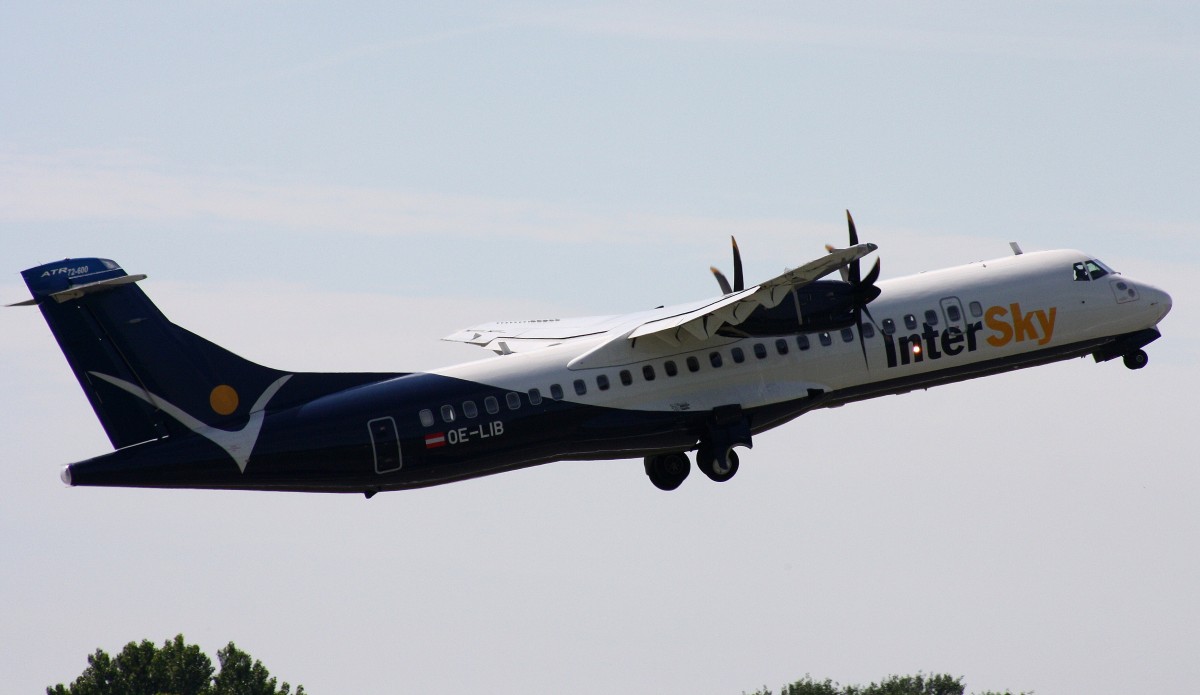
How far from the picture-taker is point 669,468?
37531 mm

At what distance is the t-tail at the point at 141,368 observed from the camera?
31.8 metres

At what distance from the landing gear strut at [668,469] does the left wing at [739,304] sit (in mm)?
3066

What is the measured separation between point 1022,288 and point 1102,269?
98.0 inches

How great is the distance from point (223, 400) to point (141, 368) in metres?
1.63

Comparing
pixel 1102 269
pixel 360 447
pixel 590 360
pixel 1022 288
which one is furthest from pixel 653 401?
pixel 1102 269

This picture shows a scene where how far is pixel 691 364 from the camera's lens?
35750 millimetres

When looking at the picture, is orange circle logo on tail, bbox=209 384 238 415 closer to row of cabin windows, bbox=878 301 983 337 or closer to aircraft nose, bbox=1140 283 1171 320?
row of cabin windows, bbox=878 301 983 337

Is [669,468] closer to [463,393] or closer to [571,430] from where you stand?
[571,430]

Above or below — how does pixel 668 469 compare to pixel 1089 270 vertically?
below

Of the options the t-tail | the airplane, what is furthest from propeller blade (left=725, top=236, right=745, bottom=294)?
the t-tail

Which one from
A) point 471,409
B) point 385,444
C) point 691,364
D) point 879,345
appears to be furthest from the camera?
point 879,345

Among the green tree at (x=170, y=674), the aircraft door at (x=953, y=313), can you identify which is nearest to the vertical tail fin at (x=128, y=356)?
the aircraft door at (x=953, y=313)

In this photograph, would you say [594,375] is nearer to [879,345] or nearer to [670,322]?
[670,322]

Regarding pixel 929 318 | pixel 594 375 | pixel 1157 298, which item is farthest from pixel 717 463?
pixel 1157 298
